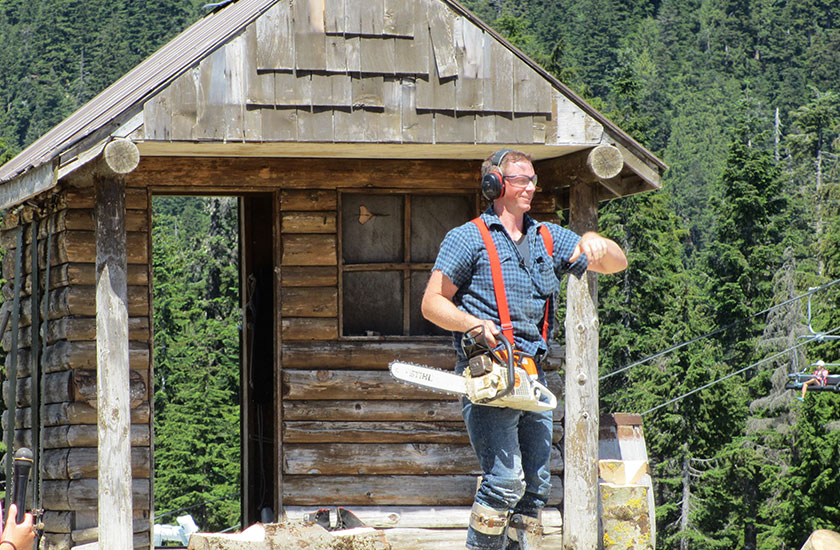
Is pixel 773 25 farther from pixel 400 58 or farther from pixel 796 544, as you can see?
pixel 400 58

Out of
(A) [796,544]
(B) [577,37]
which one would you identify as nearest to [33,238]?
(A) [796,544]

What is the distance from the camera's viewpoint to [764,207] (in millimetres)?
47656

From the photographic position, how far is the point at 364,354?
31.1ft

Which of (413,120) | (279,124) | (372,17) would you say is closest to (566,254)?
(413,120)

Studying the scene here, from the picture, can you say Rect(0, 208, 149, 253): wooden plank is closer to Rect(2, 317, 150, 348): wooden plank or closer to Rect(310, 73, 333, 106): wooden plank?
Rect(2, 317, 150, 348): wooden plank

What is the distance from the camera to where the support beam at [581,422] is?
8.42m

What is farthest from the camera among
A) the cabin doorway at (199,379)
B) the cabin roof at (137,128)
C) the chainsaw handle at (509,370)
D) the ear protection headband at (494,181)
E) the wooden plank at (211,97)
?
the cabin doorway at (199,379)

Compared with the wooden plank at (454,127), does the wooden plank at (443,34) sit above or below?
above

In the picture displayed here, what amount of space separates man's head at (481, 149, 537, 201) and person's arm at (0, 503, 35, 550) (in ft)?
9.84

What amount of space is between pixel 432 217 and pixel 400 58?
1.86 metres

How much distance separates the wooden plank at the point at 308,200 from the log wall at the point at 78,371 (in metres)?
1.02

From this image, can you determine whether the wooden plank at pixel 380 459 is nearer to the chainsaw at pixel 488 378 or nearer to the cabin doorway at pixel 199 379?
the chainsaw at pixel 488 378

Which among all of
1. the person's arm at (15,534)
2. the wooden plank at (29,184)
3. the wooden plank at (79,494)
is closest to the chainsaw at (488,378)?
the person's arm at (15,534)

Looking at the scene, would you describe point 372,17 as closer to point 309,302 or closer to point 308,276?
point 308,276
